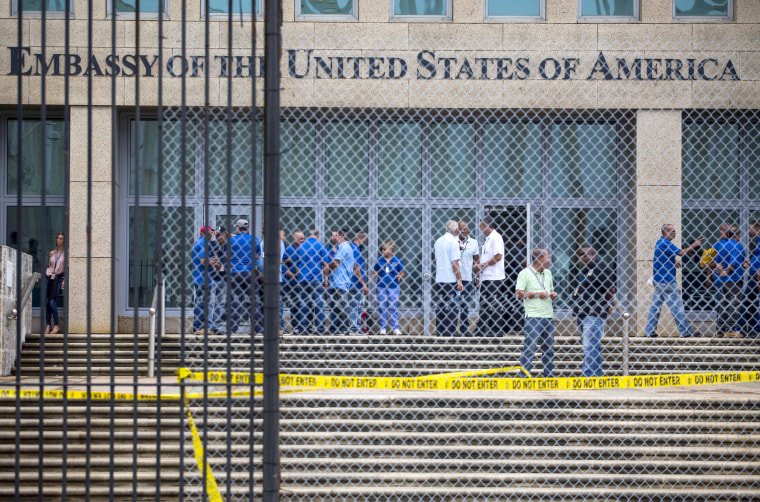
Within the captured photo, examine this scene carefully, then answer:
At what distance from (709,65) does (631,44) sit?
4.18 feet

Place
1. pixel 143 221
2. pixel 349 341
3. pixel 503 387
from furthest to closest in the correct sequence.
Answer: pixel 143 221, pixel 349 341, pixel 503 387

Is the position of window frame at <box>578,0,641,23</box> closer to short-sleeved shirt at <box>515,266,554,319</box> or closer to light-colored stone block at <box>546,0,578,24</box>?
light-colored stone block at <box>546,0,578,24</box>

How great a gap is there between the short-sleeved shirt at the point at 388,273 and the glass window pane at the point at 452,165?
2.70 m

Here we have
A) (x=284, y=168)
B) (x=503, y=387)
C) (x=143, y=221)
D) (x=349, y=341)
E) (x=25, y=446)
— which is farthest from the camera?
(x=143, y=221)

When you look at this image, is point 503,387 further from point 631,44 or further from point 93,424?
point 631,44

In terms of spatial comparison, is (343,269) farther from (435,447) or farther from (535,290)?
(435,447)

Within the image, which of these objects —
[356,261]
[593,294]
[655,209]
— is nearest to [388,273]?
[356,261]

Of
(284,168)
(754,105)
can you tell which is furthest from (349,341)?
(754,105)

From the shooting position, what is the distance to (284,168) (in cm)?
1353

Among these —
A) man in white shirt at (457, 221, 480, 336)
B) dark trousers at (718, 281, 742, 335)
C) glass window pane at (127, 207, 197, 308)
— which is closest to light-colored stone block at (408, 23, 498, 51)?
man in white shirt at (457, 221, 480, 336)

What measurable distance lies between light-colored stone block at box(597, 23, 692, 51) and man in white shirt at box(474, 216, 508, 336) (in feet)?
14.8

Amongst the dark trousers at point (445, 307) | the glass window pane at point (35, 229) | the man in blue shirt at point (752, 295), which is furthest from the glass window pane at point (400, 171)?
the glass window pane at point (35, 229)

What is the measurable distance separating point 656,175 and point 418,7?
15.7 ft

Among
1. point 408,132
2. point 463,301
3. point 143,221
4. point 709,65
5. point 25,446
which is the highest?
point 709,65
